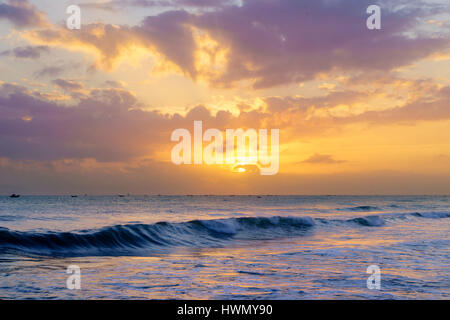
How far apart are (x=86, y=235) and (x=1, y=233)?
420 centimetres

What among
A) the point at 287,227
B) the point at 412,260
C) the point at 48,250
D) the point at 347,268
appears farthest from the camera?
the point at 287,227

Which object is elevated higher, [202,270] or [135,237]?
[202,270]

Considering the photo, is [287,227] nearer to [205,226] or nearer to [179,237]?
[205,226]

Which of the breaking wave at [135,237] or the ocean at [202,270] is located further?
the breaking wave at [135,237]

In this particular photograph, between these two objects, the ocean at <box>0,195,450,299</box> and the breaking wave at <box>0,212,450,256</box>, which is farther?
the breaking wave at <box>0,212,450,256</box>

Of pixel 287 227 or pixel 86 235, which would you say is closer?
pixel 86 235

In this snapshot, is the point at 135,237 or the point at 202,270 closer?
the point at 202,270

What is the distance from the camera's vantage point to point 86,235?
2194cm

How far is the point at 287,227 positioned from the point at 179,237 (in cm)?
1352
